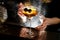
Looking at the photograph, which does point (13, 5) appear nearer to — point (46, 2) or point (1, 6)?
point (1, 6)

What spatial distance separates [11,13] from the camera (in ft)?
3.03

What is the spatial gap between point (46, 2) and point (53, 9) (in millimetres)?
55

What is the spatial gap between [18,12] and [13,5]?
0.16 feet

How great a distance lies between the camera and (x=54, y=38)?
89 centimetres

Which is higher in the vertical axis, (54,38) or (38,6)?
(38,6)

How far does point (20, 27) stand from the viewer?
0.92 metres

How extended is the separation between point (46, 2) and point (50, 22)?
0.11 m

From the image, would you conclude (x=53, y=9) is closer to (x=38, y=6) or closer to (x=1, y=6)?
(x=38, y=6)

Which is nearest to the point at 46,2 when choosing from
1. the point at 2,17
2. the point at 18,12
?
the point at 18,12

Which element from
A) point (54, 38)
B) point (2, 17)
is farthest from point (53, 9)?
point (2, 17)

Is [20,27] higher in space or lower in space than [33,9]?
lower

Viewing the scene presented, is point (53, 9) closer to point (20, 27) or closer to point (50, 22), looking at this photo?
point (50, 22)

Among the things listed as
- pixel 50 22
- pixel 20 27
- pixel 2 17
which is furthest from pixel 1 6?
pixel 50 22

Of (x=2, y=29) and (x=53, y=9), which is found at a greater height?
(x=53, y=9)
